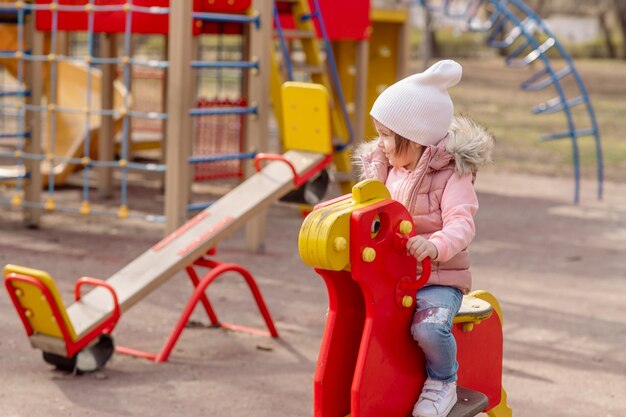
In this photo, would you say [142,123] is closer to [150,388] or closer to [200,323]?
[200,323]

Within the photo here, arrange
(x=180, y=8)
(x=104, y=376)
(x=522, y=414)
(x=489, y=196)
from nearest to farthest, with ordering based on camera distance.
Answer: (x=522, y=414), (x=104, y=376), (x=180, y=8), (x=489, y=196)

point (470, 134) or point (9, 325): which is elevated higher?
point (470, 134)

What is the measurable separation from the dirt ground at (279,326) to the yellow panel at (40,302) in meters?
0.23

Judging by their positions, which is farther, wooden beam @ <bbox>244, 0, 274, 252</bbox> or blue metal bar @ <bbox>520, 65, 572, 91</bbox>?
blue metal bar @ <bbox>520, 65, 572, 91</bbox>

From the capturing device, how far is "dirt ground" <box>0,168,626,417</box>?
4156 mm

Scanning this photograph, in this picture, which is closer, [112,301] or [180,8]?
[112,301]

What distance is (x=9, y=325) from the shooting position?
508 cm

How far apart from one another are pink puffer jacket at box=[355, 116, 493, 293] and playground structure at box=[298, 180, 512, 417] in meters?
0.12

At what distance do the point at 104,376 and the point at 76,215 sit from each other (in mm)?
4142

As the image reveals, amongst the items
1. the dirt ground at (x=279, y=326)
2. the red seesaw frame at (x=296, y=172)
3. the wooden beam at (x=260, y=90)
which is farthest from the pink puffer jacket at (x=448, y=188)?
the wooden beam at (x=260, y=90)

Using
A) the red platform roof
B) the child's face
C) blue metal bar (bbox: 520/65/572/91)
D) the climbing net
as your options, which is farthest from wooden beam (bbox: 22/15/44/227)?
the child's face

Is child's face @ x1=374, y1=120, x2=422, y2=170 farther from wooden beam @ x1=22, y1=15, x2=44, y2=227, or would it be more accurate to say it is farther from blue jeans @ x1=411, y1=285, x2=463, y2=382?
wooden beam @ x1=22, y1=15, x2=44, y2=227

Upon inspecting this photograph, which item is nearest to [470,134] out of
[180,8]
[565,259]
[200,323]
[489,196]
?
[200,323]

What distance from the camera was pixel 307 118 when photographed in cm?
544
